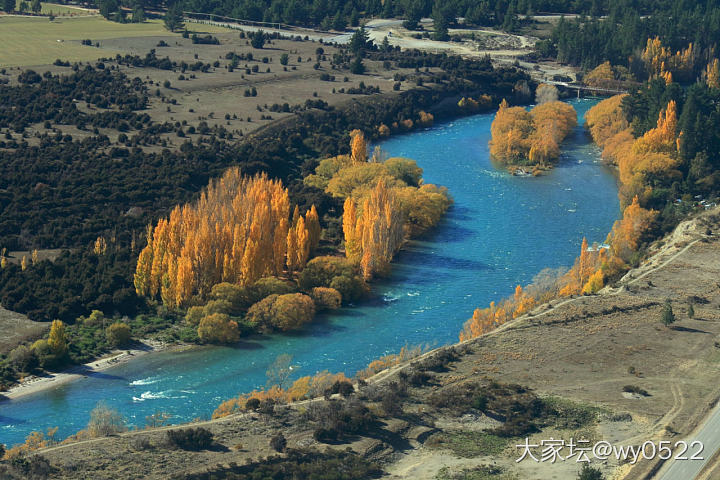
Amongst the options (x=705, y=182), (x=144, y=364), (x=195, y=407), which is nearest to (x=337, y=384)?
(x=195, y=407)

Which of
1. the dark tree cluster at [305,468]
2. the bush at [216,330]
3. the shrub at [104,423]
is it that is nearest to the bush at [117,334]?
the bush at [216,330]

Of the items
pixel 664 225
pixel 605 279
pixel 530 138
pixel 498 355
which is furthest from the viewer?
pixel 530 138

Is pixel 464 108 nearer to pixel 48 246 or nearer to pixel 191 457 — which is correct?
pixel 48 246

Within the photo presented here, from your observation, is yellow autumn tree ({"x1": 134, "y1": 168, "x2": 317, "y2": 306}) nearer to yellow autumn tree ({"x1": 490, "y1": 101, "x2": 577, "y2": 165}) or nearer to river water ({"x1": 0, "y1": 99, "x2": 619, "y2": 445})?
river water ({"x1": 0, "y1": 99, "x2": 619, "y2": 445})

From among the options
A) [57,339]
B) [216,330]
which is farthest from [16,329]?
[216,330]

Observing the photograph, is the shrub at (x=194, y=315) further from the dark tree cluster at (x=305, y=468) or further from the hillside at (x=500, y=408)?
the dark tree cluster at (x=305, y=468)

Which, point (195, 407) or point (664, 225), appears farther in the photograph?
point (664, 225)

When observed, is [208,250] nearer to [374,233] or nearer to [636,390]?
[374,233]
